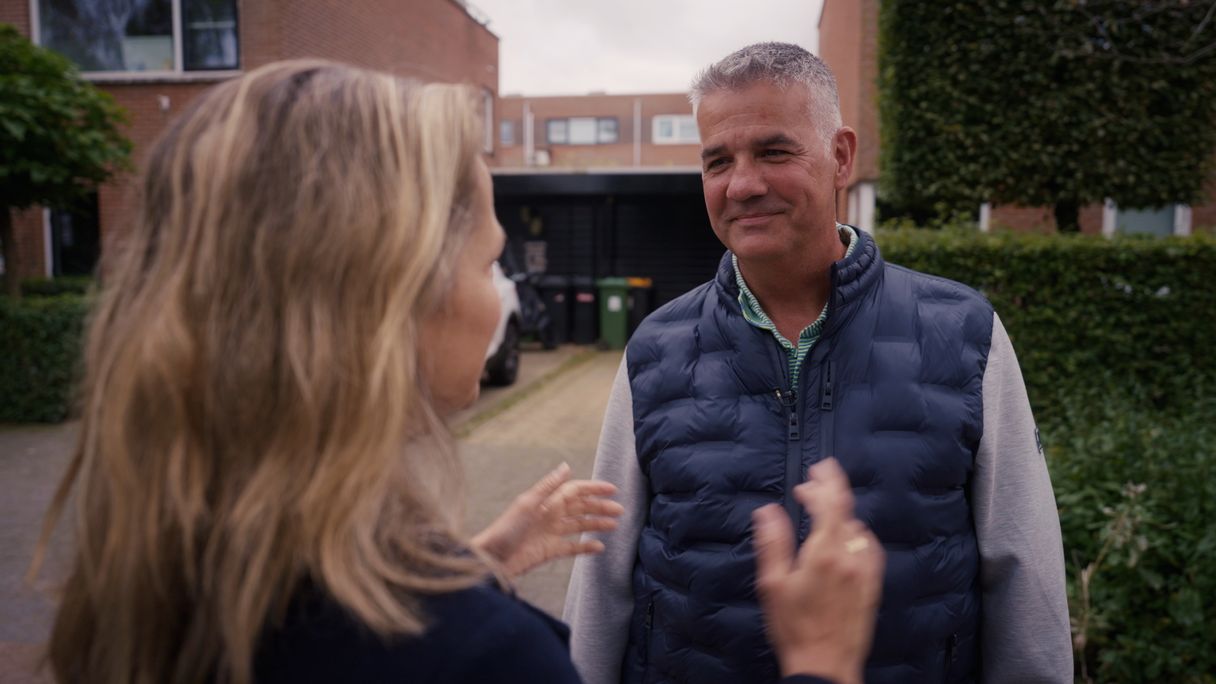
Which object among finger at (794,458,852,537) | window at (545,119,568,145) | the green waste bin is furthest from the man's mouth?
window at (545,119,568,145)

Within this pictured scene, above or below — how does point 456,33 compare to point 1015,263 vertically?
above

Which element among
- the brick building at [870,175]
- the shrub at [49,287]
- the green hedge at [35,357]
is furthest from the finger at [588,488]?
the shrub at [49,287]

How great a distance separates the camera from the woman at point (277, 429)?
3.05 feet

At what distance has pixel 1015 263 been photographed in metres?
6.31

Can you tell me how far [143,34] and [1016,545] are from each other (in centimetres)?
1491

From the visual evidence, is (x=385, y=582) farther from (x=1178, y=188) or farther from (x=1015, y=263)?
(x=1178, y=188)

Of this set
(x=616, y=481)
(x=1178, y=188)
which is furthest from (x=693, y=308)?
(x=1178, y=188)

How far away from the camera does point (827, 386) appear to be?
1889 millimetres

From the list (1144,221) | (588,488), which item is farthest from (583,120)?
(588,488)

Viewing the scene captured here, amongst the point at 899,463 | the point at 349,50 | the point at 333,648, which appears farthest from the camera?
the point at 349,50

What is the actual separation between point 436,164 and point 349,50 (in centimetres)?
1616

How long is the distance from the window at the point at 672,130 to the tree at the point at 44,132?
38194 millimetres

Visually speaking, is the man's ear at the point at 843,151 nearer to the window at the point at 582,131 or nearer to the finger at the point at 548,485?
the finger at the point at 548,485

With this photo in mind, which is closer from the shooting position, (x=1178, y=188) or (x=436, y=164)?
(x=436, y=164)
